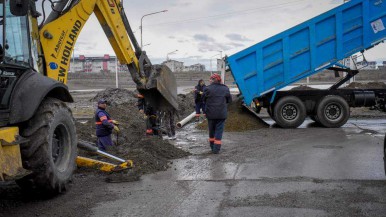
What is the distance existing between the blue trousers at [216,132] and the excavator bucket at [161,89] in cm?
100

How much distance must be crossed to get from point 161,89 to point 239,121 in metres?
5.57

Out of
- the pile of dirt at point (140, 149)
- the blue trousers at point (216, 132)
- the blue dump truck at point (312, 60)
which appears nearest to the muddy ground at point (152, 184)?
the pile of dirt at point (140, 149)

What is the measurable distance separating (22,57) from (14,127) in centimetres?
104

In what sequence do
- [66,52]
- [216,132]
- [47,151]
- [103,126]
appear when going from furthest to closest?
1. [216,132]
2. [103,126]
3. [66,52]
4. [47,151]

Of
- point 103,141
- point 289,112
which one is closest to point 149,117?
point 103,141

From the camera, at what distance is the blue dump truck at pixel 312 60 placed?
1439 centimetres

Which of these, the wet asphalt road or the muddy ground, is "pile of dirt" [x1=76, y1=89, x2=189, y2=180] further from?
the wet asphalt road

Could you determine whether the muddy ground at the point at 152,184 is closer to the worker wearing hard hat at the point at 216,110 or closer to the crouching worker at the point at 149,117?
the worker wearing hard hat at the point at 216,110

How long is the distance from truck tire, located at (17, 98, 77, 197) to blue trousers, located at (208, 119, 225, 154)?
4055mm

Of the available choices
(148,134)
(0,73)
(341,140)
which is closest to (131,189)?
(0,73)

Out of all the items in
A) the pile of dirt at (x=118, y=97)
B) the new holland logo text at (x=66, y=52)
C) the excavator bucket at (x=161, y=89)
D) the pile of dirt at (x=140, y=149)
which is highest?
the new holland logo text at (x=66, y=52)

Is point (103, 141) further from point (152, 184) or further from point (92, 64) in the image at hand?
point (92, 64)

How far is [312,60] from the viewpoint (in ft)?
47.7

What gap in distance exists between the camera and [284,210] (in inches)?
221
